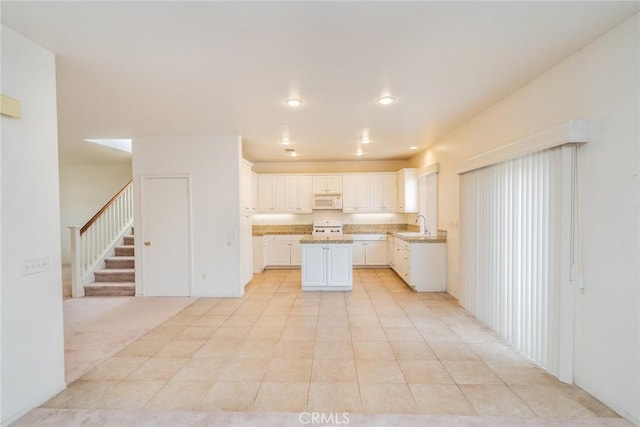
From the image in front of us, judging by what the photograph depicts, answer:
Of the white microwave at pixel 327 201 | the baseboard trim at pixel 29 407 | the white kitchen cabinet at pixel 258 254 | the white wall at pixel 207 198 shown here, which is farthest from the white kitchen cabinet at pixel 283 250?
the baseboard trim at pixel 29 407

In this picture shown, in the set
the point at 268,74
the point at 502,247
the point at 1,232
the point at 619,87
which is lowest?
the point at 502,247

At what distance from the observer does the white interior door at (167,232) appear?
5125 millimetres

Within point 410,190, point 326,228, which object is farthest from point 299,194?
point 410,190

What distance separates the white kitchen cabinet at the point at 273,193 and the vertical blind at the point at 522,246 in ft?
14.8

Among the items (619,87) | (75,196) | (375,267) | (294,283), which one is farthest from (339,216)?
(75,196)

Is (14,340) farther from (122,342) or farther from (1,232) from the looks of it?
(122,342)

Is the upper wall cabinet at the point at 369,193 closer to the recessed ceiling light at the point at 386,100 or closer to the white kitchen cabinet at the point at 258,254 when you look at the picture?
the white kitchen cabinet at the point at 258,254

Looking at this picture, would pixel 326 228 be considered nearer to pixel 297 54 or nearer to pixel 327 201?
pixel 327 201

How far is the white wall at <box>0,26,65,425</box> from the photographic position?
2041mm

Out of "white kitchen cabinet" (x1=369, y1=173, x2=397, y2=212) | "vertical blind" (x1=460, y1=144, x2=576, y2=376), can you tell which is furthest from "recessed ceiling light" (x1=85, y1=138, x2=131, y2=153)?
"vertical blind" (x1=460, y1=144, x2=576, y2=376)

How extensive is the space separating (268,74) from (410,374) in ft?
9.76

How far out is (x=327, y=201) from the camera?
24.5 ft

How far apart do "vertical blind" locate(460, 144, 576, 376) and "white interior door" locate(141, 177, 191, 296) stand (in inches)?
177

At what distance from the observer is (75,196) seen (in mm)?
7902
